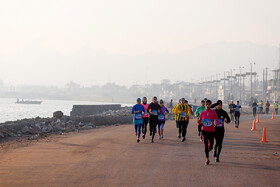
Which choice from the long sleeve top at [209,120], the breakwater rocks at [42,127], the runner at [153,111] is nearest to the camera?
the long sleeve top at [209,120]

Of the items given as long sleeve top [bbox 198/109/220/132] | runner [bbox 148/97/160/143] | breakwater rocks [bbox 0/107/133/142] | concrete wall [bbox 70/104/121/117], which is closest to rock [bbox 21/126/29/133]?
breakwater rocks [bbox 0/107/133/142]

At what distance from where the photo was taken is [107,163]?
40.1 feet

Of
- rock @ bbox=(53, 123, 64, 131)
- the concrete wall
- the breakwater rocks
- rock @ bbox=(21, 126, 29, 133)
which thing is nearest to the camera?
the breakwater rocks

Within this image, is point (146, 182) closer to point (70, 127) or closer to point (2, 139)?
point (2, 139)

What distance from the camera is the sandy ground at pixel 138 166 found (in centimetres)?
964

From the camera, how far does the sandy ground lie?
9.64 meters

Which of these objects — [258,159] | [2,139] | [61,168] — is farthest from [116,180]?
[2,139]

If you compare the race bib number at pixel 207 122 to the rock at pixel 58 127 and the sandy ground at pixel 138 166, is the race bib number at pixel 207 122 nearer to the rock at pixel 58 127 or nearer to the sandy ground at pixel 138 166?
the sandy ground at pixel 138 166

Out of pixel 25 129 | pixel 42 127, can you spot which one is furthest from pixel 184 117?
pixel 42 127

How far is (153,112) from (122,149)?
9.37 feet

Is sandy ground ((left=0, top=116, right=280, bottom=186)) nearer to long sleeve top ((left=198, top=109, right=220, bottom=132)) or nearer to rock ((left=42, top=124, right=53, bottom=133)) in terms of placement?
long sleeve top ((left=198, top=109, right=220, bottom=132))

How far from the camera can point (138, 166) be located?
459 inches

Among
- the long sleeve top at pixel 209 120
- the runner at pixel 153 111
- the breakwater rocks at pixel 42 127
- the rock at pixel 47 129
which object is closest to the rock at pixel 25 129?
the breakwater rocks at pixel 42 127

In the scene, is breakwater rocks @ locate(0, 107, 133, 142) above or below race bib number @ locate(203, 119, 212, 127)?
below
